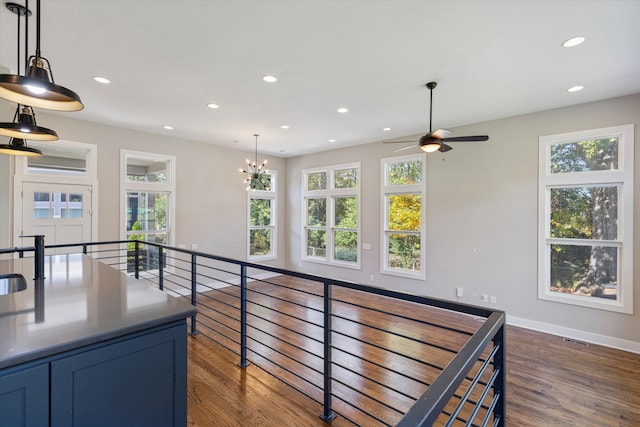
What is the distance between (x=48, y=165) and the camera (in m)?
4.53

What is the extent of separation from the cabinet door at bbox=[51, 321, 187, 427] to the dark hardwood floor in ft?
2.93

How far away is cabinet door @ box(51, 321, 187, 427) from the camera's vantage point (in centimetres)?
117

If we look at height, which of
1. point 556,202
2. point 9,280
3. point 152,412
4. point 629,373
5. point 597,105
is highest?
point 597,105

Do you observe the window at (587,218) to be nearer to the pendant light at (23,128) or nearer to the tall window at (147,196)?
the pendant light at (23,128)

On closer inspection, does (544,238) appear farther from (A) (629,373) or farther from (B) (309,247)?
(B) (309,247)

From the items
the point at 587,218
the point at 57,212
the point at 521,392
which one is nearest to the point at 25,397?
the point at 521,392

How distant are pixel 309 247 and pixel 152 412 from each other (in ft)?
20.5

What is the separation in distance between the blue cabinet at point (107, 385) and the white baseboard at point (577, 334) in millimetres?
4699

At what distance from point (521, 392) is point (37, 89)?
13.5 feet

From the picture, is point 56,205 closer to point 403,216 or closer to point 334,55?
point 334,55

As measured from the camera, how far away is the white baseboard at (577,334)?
366cm

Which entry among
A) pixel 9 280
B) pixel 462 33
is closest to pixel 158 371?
pixel 9 280

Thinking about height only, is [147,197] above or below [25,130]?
below

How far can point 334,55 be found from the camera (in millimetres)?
2797
